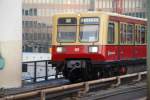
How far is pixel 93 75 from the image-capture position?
22.8 meters

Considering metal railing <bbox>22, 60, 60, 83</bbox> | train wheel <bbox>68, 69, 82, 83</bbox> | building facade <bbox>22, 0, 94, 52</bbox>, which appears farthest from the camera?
building facade <bbox>22, 0, 94, 52</bbox>

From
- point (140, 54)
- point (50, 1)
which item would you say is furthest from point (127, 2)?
point (140, 54)

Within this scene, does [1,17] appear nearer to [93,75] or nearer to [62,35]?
[62,35]

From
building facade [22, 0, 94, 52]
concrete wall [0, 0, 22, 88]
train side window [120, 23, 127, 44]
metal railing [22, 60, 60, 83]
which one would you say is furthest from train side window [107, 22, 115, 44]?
building facade [22, 0, 94, 52]

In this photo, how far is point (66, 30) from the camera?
22.6 meters

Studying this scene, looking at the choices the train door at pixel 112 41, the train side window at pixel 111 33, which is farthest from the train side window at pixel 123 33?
the train side window at pixel 111 33

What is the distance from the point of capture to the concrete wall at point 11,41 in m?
20.4

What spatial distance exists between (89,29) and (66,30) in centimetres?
107

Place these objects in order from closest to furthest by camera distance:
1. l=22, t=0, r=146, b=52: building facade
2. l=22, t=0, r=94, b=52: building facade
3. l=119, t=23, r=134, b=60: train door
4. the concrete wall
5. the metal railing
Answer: the concrete wall < the metal railing < l=119, t=23, r=134, b=60: train door < l=22, t=0, r=146, b=52: building facade < l=22, t=0, r=94, b=52: building facade

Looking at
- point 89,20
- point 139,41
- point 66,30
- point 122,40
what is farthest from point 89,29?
point 139,41

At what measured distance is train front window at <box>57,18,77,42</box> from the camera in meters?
22.4

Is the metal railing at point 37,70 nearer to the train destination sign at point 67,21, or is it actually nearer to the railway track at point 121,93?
the train destination sign at point 67,21

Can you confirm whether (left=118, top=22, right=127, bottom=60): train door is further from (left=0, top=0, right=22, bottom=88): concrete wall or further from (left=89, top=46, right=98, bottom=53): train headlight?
(left=0, top=0, right=22, bottom=88): concrete wall

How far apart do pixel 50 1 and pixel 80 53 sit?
106380 mm
